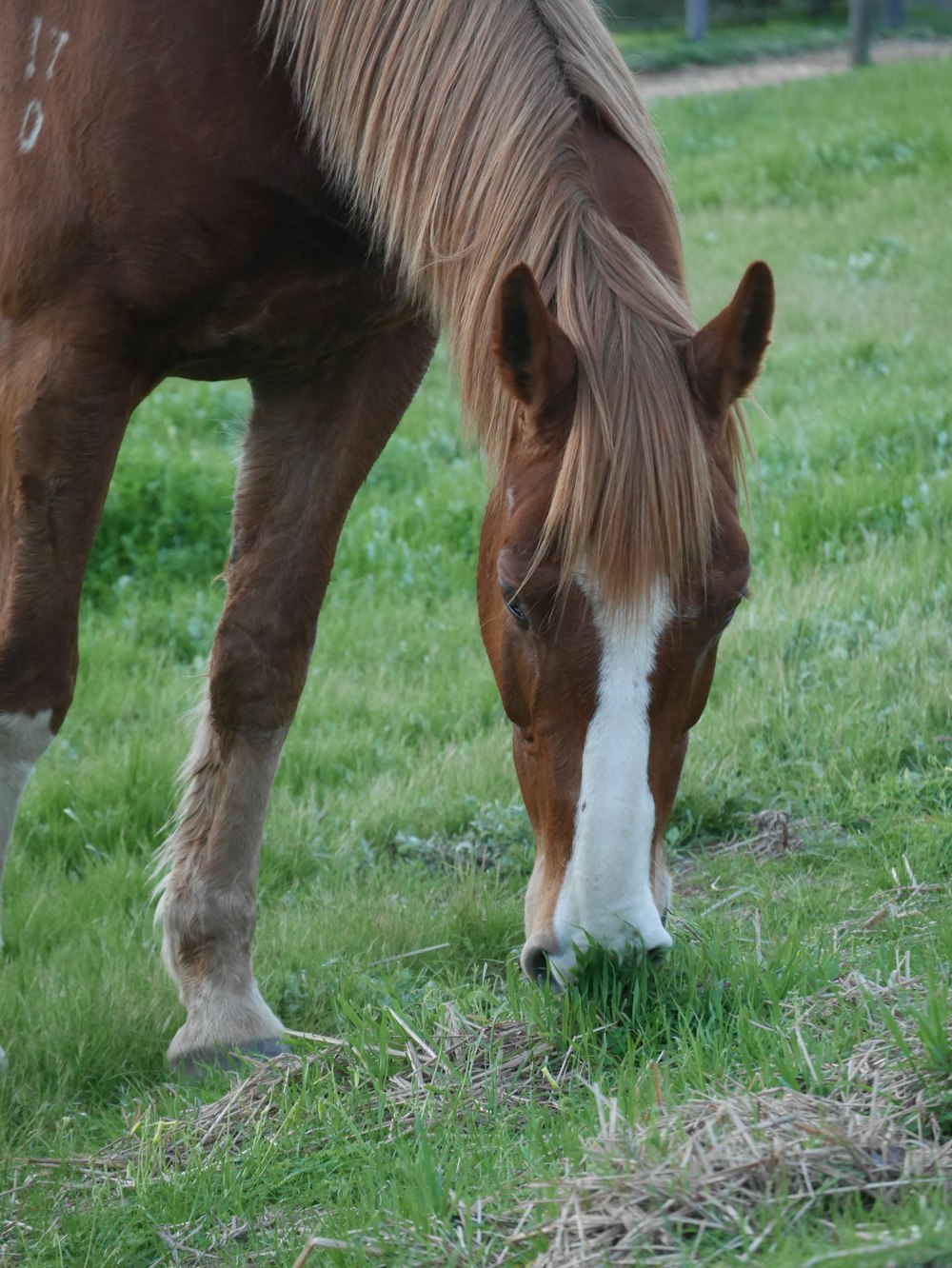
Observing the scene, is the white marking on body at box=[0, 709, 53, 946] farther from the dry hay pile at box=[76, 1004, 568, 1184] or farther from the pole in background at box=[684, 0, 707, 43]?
the pole in background at box=[684, 0, 707, 43]

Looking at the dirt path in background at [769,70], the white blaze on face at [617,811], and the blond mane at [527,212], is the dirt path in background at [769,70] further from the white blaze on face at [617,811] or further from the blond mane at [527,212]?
the white blaze on face at [617,811]

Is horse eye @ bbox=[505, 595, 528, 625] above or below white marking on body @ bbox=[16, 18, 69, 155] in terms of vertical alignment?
below

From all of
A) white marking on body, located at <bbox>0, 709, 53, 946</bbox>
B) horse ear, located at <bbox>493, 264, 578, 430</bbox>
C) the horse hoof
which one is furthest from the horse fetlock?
horse ear, located at <bbox>493, 264, 578, 430</bbox>

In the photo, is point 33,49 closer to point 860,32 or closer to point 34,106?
point 34,106

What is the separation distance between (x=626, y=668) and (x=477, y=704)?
244cm

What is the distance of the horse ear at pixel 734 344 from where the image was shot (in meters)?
2.35

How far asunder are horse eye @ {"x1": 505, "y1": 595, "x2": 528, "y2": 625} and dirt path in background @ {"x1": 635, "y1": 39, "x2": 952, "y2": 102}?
1479 cm

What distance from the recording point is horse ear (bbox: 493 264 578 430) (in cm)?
228

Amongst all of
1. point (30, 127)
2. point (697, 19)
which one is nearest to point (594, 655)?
point (30, 127)

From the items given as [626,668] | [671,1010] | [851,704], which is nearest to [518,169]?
[626,668]

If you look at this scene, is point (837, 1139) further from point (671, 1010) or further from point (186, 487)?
point (186, 487)

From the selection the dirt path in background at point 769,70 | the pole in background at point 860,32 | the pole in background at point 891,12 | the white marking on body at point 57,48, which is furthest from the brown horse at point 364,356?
the pole in background at point 891,12

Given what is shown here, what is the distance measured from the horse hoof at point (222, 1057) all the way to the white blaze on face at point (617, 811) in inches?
42.3

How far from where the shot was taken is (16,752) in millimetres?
3105
